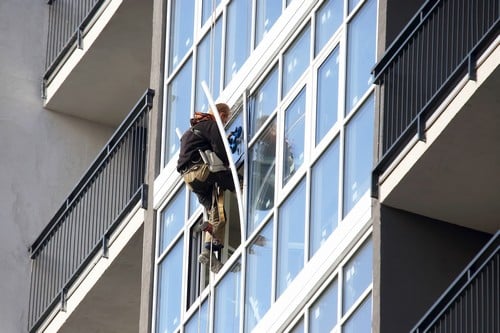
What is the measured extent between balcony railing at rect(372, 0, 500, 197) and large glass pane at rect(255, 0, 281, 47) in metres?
2.50

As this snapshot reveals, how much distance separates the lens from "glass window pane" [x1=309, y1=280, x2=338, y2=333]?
2683 cm

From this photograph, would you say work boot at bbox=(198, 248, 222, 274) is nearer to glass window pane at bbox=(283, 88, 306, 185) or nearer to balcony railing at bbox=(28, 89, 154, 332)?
glass window pane at bbox=(283, 88, 306, 185)

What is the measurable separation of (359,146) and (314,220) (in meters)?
0.99

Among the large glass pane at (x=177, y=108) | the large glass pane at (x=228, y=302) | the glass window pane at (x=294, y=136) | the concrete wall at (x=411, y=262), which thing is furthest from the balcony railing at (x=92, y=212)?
the concrete wall at (x=411, y=262)

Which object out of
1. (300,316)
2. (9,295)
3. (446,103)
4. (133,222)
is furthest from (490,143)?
(9,295)

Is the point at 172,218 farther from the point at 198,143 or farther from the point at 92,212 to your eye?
the point at 92,212

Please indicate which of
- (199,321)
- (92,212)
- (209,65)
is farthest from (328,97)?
(92,212)

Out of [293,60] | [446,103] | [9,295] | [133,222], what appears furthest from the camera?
[9,295]

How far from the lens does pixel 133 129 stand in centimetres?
3316

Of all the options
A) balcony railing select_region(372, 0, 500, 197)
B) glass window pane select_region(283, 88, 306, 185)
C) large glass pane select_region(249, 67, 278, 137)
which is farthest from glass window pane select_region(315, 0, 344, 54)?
balcony railing select_region(372, 0, 500, 197)

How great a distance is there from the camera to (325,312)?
1061 inches

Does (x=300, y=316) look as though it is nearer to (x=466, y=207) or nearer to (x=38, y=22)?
(x=466, y=207)

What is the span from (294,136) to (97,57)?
763 centimetres

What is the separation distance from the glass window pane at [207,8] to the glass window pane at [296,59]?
2.17 metres
